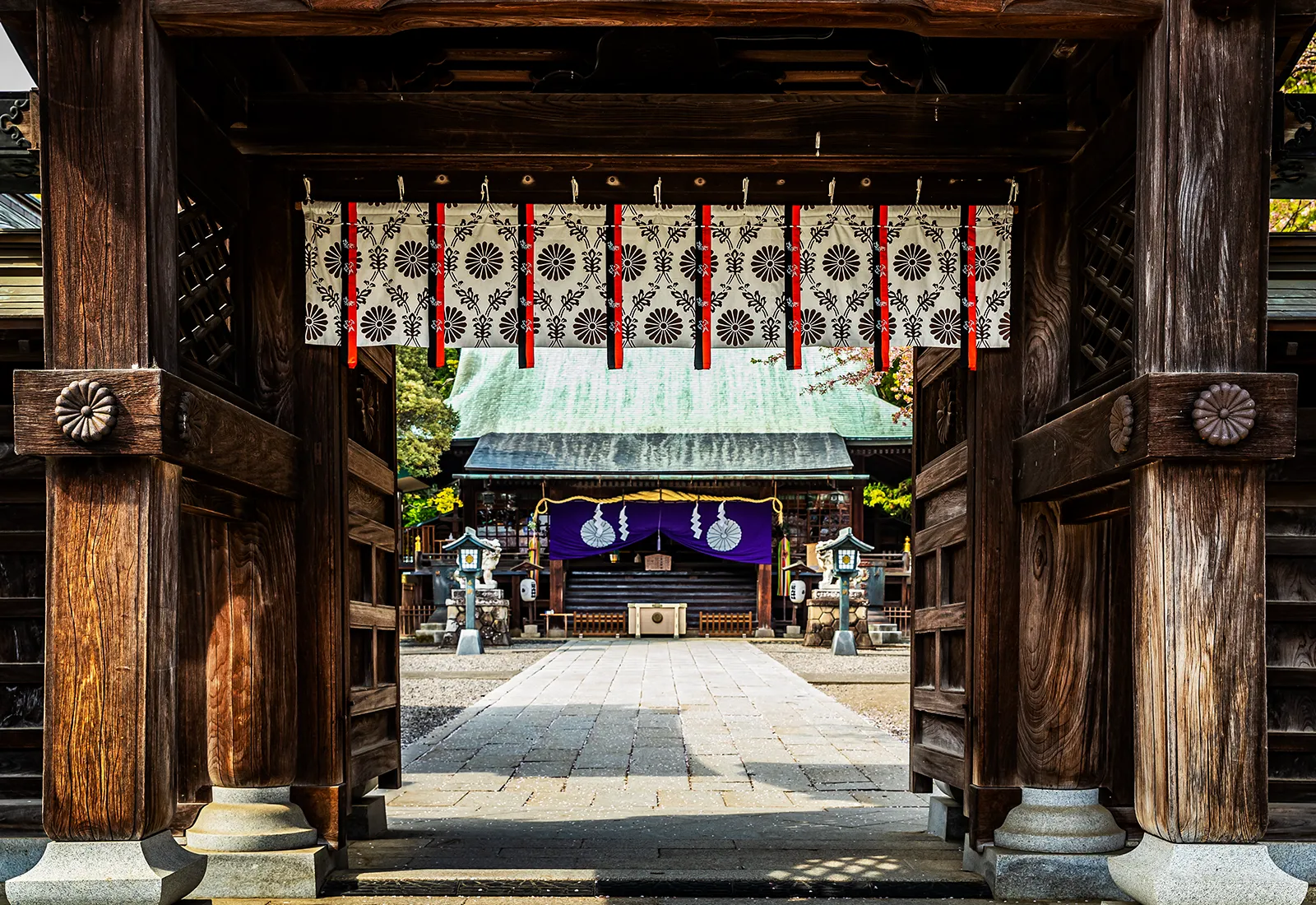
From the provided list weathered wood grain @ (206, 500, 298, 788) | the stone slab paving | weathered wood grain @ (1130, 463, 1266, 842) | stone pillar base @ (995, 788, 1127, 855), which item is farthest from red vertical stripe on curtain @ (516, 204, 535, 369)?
stone pillar base @ (995, 788, 1127, 855)

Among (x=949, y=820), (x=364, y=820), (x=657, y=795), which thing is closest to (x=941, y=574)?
(x=949, y=820)

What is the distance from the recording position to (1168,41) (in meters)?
3.78

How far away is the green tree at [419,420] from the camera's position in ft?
82.3

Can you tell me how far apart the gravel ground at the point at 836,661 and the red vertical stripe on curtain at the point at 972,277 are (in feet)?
40.5

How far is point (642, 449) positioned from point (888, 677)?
13237 mm

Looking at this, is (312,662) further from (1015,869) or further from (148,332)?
(1015,869)

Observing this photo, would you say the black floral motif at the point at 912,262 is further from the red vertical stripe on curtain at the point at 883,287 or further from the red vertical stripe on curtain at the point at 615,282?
the red vertical stripe on curtain at the point at 615,282

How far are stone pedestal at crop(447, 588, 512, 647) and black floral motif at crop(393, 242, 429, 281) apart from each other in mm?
18240

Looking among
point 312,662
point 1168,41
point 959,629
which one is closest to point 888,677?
point 959,629

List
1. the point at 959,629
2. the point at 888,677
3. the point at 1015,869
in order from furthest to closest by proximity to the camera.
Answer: the point at 888,677 < the point at 959,629 < the point at 1015,869

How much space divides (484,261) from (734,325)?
1169 mm

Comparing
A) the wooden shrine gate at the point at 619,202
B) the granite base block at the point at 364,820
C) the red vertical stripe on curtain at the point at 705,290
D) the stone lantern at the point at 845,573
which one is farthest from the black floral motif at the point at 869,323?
the stone lantern at the point at 845,573

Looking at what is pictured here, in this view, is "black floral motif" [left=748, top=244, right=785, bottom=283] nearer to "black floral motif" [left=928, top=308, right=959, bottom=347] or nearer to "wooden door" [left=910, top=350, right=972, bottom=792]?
"black floral motif" [left=928, top=308, right=959, bottom=347]

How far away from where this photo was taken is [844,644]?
69.3 ft
